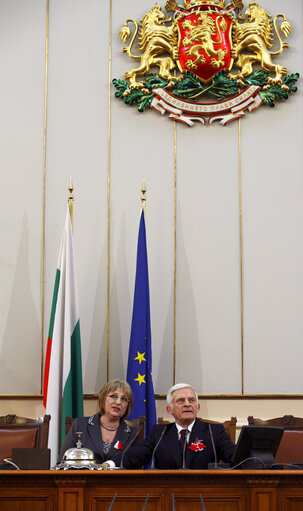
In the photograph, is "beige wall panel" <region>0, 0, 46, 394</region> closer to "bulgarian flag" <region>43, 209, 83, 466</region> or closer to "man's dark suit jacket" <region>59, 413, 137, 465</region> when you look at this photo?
"bulgarian flag" <region>43, 209, 83, 466</region>

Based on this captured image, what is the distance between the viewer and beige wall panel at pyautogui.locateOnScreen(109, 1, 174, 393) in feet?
18.7

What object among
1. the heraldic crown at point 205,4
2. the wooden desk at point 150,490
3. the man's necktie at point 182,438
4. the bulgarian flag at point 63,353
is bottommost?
the wooden desk at point 150,490

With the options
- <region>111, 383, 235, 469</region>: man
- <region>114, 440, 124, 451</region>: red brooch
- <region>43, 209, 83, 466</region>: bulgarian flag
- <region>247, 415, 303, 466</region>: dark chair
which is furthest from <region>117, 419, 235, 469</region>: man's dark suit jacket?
<region>43, 209, 83, 466</region>: bulgarian flag

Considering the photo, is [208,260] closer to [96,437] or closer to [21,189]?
[21,189]

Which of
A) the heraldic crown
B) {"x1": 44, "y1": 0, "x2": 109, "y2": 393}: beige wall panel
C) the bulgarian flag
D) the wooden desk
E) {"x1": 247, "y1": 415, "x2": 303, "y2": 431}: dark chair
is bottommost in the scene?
the wooden desk

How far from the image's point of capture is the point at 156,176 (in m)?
5.88

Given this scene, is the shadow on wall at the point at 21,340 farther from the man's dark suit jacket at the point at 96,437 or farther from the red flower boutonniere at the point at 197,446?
the red flower boutonniere at the point at 197,446

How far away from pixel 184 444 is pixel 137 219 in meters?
2.12

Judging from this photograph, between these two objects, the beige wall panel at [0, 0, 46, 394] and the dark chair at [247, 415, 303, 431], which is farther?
the beige wall panel at [0, 0, 46, 394]

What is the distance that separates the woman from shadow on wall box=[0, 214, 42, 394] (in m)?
1.19

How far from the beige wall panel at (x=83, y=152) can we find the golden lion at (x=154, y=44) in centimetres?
22

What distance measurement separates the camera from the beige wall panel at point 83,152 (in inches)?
225

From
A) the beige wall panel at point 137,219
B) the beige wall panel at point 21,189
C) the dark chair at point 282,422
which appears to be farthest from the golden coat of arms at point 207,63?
the dark chair at point 282,422

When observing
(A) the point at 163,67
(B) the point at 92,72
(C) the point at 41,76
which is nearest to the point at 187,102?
(A) the point at 163,67
